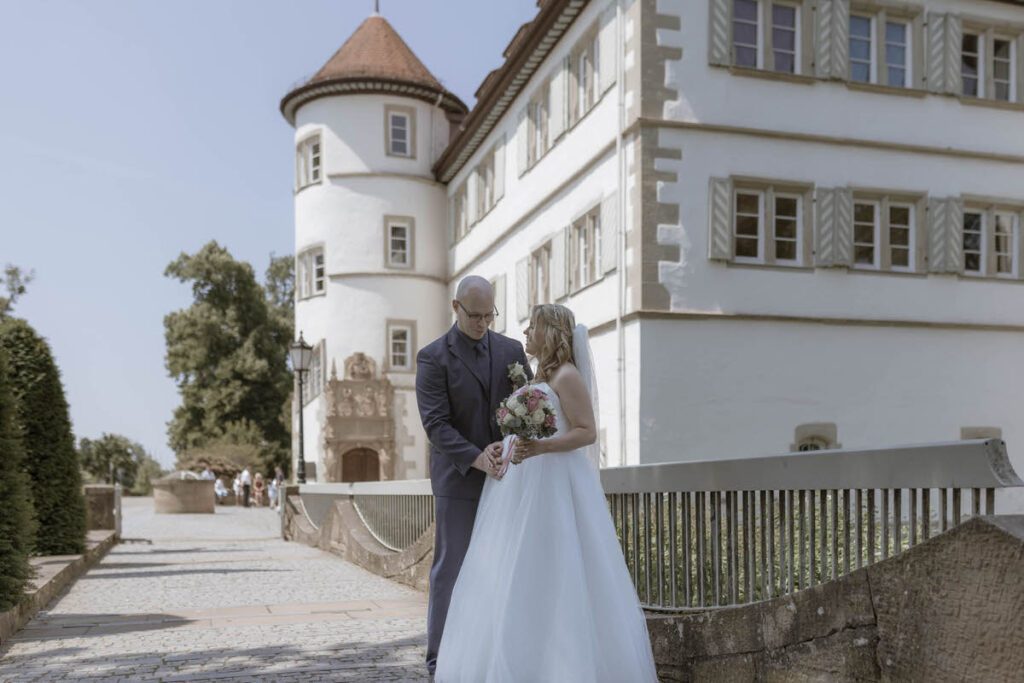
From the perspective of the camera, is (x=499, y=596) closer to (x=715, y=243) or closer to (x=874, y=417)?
(x=715, y=243)

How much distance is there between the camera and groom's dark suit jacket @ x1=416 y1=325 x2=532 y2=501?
543 centimetres

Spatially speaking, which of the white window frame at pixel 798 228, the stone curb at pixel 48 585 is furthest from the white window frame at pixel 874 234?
the stone curb at pixel 48 585

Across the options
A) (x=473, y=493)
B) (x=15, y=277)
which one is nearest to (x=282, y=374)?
(x=15, y=277)

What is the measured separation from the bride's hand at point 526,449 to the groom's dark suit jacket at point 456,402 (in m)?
0.35

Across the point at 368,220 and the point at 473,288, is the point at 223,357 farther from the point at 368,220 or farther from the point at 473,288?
the point at 473,288

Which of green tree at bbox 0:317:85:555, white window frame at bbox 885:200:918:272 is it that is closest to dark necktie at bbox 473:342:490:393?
green tree at bbox 0:317:85:555

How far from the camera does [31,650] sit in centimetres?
759

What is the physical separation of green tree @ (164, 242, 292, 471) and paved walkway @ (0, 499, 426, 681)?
3940cm

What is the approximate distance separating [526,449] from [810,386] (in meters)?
15.0

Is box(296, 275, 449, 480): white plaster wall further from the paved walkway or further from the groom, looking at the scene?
the groom

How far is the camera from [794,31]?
64.3 feet

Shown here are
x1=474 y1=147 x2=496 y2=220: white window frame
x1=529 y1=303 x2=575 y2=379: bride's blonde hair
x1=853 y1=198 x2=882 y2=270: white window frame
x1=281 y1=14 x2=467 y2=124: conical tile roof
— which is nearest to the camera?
x1=529 y1=303 x2=575 y2=379: bride's blonde hair

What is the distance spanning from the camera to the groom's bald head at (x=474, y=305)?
210 inches

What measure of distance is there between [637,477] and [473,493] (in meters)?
1.46
